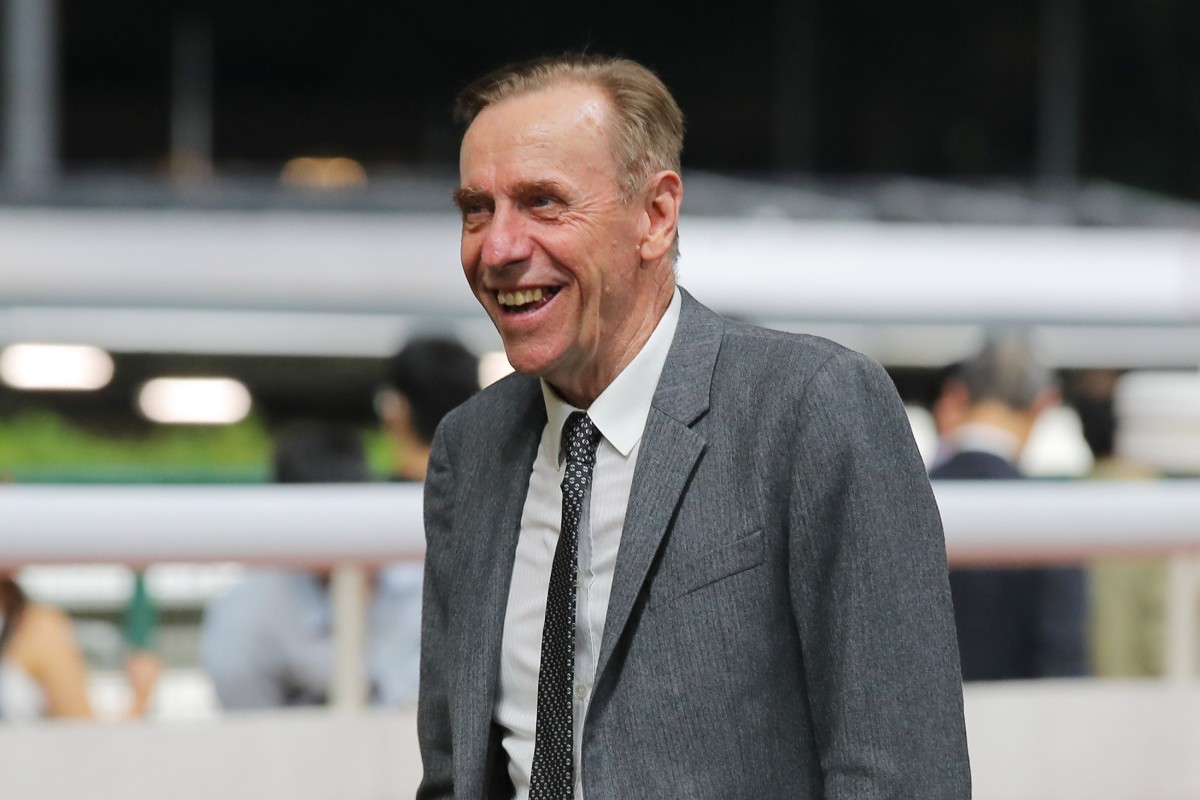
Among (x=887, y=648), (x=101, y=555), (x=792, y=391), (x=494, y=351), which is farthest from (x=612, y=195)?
(x=494, y=351)

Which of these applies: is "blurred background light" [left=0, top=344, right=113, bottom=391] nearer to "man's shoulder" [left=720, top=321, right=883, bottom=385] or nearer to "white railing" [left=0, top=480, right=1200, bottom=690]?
"white railing" [left=0, top=480, right=1200, bottom=690]

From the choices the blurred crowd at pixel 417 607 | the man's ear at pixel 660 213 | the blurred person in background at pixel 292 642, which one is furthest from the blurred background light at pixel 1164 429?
the man's ear at pixel 660 213

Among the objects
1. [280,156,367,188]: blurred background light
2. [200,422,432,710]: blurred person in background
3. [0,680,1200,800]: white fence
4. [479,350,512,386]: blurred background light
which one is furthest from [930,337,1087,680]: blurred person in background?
[280,156,367,188]: blurred background light

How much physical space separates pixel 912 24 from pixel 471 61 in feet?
29.0

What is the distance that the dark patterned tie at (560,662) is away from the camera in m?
1.47

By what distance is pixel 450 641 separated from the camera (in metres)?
1.64

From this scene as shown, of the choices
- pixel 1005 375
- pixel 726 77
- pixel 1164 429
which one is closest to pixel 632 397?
pixel 1005 375

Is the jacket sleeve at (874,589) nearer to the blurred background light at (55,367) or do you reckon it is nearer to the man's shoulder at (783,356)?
the man's shoulder at (783,356)

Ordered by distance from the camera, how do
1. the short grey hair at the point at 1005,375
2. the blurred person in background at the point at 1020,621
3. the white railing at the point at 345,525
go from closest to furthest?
1. the white railing at the point at 345,525
2. the blurred person in background at the point at 1020,621
3. the short grey hair at the point at 1005,375

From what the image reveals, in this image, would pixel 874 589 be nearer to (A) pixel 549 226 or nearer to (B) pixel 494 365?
(A) pixel 549 226

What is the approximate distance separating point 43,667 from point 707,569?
1544 mm

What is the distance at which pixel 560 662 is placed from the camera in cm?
149

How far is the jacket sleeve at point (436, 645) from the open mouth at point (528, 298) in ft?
1.05

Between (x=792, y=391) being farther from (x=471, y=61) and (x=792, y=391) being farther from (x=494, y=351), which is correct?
(x=471, y=61)
